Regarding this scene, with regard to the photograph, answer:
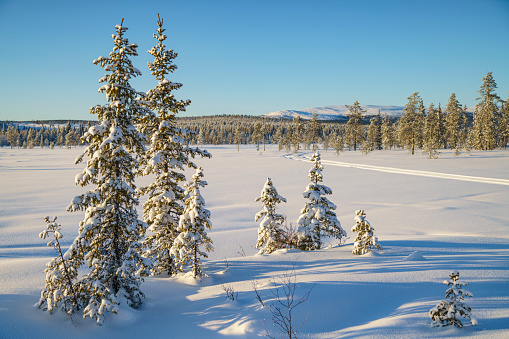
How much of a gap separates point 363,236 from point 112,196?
303 inches

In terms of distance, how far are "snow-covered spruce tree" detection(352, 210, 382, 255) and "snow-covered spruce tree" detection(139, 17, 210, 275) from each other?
5.82 metres

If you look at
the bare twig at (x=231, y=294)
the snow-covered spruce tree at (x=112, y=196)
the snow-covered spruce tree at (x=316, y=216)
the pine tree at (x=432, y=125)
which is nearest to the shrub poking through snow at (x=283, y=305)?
the bare twig at (x=231, y=294)

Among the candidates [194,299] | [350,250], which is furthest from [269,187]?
[194,299]

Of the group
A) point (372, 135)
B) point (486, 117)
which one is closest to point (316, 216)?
point (486, 117)

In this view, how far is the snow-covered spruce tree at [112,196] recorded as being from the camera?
19.6 feet

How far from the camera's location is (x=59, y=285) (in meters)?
5.70

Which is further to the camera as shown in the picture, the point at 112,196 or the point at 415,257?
the point at 415,257

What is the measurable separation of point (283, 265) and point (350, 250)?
295 centimetres

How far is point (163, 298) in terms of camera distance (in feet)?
22.9

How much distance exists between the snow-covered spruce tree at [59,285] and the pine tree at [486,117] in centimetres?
7427

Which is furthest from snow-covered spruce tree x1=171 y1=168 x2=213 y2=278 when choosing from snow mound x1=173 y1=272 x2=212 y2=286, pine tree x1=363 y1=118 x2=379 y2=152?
pine tree x1=363 y1=118 x2=379 y2=152

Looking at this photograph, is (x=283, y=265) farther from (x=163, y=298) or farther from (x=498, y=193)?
(x=498, y=193)

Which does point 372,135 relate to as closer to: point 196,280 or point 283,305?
point 196,280

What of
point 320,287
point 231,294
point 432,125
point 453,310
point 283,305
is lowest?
point 231,294
